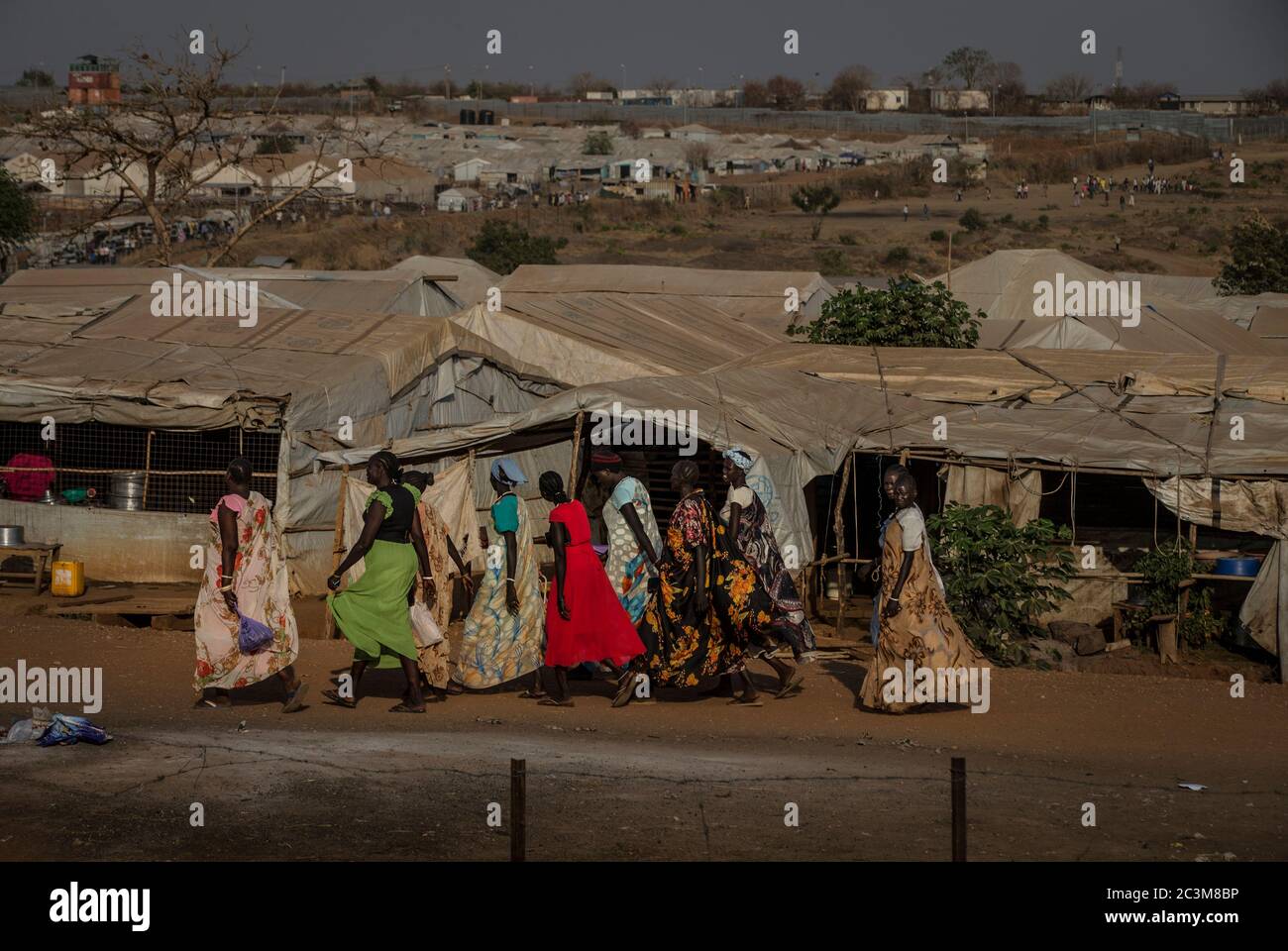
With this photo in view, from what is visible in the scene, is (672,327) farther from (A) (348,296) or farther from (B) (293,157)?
(B) (293,157)

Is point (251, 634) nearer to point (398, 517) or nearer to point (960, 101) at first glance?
point (398, 517)

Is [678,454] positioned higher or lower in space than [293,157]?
lower

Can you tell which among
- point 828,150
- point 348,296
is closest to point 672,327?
point 348,296

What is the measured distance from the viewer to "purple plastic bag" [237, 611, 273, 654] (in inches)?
383

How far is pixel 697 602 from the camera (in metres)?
9.73

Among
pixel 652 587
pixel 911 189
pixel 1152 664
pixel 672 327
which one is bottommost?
pixel 1152 664

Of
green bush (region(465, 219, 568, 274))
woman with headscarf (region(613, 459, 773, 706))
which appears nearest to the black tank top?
woman with headscarf (region(613, 459, 773, 706))

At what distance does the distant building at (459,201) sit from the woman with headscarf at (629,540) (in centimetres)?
5549

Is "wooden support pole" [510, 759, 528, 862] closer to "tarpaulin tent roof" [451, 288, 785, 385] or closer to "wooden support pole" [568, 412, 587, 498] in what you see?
"wooden support pole" [568, 412, 587, 498]

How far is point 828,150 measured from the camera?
86.3 m

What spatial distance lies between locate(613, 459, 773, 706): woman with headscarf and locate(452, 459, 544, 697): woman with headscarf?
2.36 ft

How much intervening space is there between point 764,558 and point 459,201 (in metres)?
56.9

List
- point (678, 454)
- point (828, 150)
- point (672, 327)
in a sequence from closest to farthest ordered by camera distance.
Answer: point (678, 454)
point (672, 327)
point (828, 150)
